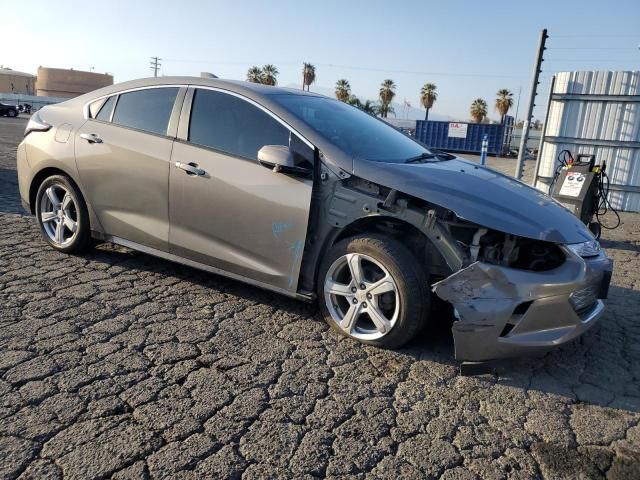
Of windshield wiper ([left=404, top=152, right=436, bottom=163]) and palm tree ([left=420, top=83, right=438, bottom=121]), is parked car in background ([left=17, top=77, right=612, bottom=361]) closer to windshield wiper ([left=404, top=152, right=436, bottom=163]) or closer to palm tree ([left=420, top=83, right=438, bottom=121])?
windshield wiper ([left=404, top=152, right=436, bottom=163])

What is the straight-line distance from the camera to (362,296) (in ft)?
10.9

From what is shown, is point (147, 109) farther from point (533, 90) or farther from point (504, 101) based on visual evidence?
point (504, 101)

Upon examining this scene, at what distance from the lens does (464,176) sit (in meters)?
3.54

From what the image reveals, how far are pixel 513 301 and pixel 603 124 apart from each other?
27.7ft

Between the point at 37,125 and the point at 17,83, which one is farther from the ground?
the point at 17,83

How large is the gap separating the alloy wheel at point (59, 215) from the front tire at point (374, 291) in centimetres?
257

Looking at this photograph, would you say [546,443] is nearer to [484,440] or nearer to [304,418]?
[484,440]

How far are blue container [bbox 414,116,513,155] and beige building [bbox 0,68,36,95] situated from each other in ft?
265

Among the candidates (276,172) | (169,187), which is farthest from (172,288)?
(276,172)

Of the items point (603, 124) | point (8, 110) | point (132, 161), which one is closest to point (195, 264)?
point (132, 161)

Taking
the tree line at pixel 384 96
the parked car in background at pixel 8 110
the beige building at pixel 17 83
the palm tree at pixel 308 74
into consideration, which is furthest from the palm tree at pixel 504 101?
the beige building at pixel 17 83

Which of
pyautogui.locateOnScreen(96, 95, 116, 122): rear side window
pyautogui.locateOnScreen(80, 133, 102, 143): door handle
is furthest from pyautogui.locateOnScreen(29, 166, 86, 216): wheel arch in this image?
pyautogui.locateOnScreen(96, 95, 116, 122): rear side window

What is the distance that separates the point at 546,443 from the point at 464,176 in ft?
5.81

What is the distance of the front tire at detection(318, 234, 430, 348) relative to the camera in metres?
3.13
